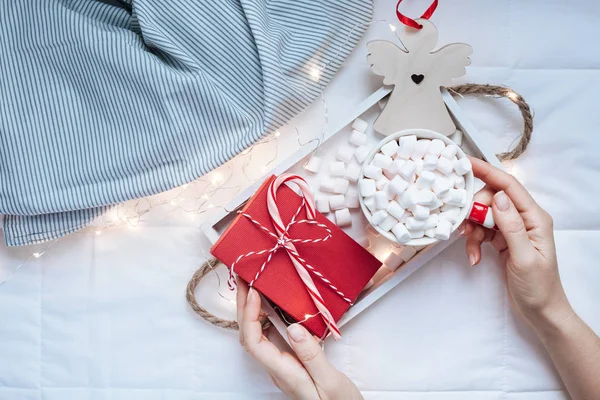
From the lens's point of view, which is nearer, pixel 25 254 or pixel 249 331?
pixel 249 331

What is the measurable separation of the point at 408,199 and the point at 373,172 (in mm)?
79

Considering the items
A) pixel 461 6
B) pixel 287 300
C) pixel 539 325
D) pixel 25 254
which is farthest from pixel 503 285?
pixel 25 254

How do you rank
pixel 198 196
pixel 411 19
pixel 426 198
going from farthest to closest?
pixel 198 196
pixel 411 19
pixel 426 198

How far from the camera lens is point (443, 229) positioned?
92cm

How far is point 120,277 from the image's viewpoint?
1141 mm

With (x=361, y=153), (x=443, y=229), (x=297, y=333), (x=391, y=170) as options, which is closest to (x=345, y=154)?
(x=361, y=153)

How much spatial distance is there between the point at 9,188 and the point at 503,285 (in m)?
0.96

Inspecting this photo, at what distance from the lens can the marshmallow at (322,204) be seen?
1.05 m

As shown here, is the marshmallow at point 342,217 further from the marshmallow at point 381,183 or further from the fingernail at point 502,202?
the fingernail at point 502,202

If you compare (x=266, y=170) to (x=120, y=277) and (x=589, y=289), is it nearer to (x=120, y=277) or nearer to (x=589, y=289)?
(x=120, y=277)

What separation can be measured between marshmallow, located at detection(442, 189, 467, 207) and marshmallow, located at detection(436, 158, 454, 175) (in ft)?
0.12

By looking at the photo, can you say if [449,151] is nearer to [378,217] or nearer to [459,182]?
[459,182]

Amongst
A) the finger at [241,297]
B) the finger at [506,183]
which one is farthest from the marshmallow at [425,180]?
the finger at [241,297]

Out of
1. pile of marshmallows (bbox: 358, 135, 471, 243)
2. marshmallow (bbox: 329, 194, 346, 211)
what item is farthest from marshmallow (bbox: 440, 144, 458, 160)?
marshmallow (bbox: 329, 194, 346, 211)
